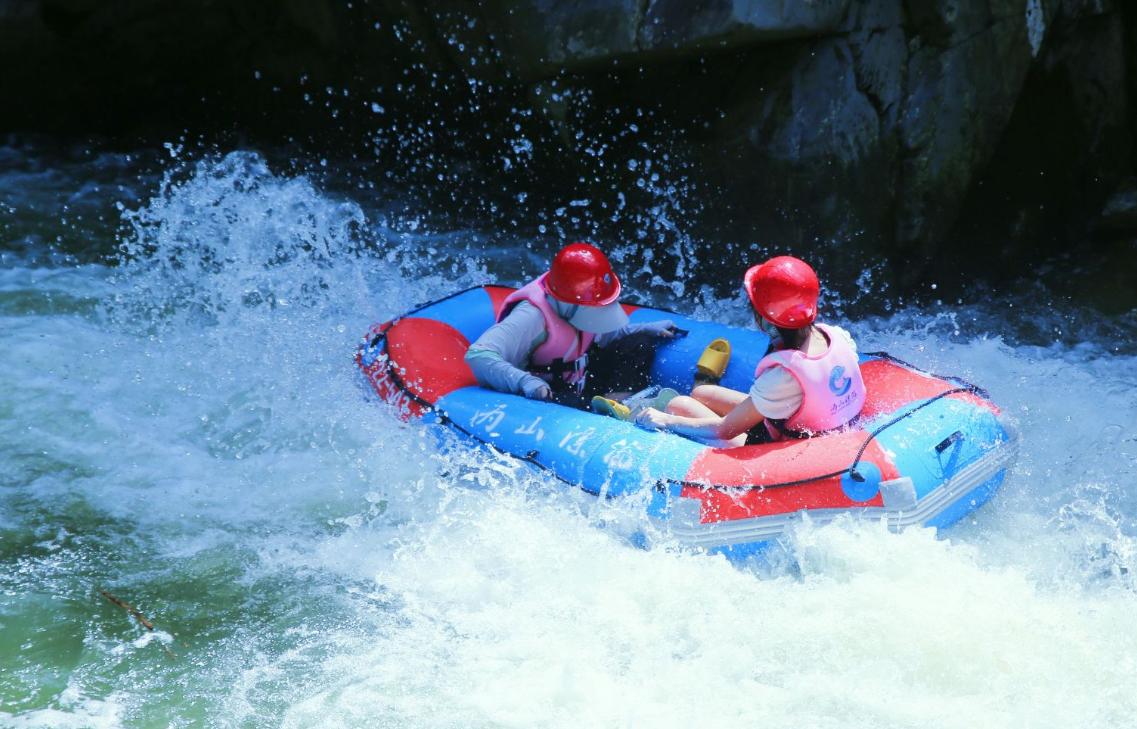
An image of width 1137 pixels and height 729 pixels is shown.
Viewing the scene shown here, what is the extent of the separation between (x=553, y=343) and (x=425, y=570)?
1.43 meters

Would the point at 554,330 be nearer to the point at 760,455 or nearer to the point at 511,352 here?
the point at 511,352

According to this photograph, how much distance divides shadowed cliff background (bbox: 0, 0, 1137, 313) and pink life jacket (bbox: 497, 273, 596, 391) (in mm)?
2400

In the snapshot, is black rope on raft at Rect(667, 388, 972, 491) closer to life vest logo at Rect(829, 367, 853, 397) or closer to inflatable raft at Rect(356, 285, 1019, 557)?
inflatable raft at Rect(356, 285, 1019, 557)

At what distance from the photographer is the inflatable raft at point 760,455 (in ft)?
14.1

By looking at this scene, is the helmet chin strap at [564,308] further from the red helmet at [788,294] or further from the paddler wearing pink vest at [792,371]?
the red helmet at [788,294]

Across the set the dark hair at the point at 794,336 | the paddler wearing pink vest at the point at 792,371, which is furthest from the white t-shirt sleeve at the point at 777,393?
the dark hair at the point at 794,336

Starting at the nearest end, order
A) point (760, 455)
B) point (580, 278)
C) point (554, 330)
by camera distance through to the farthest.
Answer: point (760, 455) < point (580, 278) < point (554, 330)

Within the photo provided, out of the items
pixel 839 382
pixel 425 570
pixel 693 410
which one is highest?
pixel 839 382

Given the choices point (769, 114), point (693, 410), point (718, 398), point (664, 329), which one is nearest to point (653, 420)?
point (693, 410)

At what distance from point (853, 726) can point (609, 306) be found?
2413 millimetres

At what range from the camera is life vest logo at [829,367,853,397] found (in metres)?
4.52

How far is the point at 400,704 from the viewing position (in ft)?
12.3

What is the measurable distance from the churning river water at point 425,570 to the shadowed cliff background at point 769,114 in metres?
1.07

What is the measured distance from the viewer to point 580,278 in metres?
5.24
